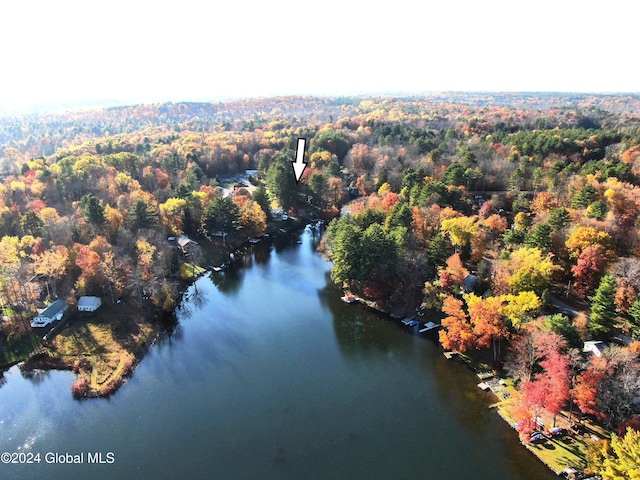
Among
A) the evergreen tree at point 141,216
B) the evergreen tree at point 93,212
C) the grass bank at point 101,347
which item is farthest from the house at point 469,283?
the evergreen tree at point 93,212

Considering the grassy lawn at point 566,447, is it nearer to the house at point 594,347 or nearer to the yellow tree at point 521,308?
the house at point 594,347

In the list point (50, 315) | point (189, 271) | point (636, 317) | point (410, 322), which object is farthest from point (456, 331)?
point (50, 315)

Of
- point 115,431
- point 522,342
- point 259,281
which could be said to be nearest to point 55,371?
point 115,431

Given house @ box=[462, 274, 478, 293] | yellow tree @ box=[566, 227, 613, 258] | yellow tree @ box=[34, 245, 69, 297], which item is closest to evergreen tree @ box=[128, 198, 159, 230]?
yellow tree @ box=[34, 245, 69, 297]

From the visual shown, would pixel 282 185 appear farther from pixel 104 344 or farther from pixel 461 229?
pixel 104 344

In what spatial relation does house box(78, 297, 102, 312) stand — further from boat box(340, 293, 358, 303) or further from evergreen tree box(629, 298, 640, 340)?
evergreen tree box(629, 298, 640, 340)

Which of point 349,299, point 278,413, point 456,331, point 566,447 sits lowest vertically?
point 278,413
